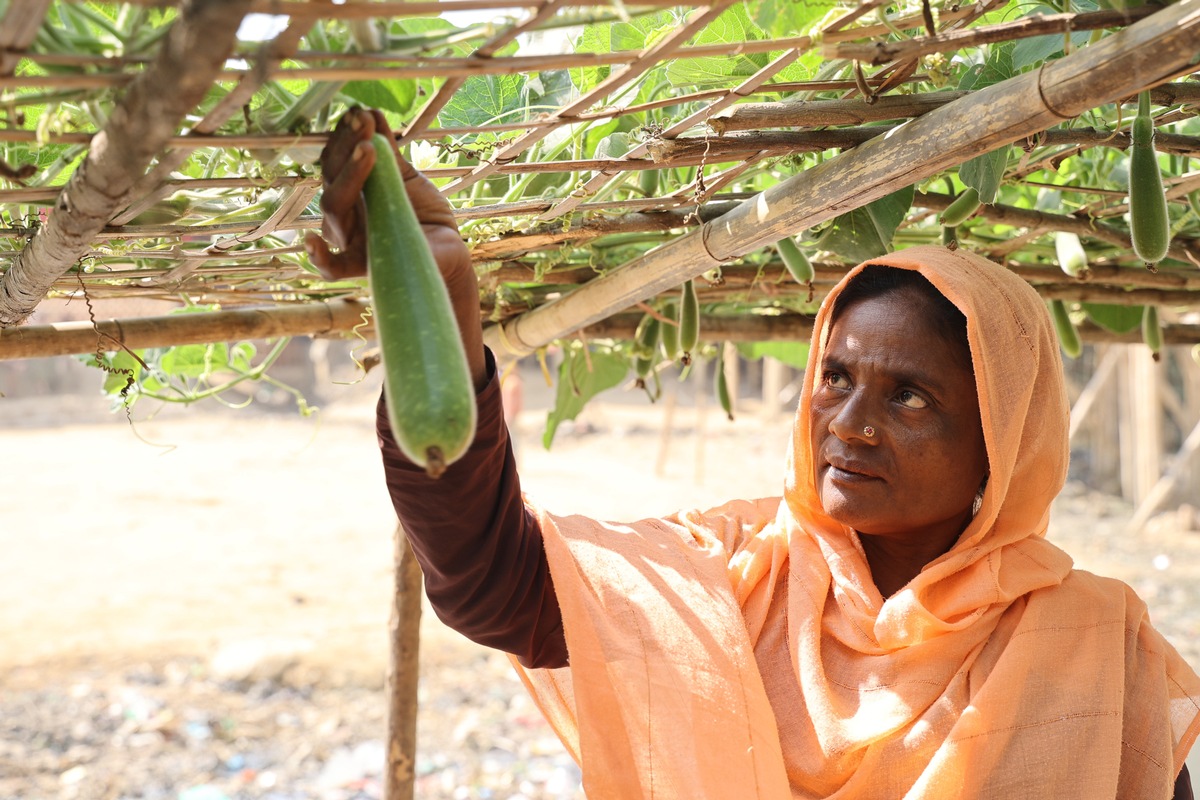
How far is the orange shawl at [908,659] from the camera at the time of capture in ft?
4.86

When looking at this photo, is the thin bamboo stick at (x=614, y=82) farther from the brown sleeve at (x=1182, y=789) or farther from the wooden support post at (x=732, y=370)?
the wooden support post at (x=732, y=370)

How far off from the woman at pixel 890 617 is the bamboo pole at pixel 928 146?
28cm

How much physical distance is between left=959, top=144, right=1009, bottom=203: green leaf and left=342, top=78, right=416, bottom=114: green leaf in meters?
0.70

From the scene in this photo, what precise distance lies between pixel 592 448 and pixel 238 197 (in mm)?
12821

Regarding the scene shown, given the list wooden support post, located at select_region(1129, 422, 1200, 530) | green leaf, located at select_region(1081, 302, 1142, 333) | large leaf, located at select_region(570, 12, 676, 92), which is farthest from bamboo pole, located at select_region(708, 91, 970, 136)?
wooden support post, located at select_region(1129, 422, 1200, 530)

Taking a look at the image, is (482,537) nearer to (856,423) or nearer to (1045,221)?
(856,423)

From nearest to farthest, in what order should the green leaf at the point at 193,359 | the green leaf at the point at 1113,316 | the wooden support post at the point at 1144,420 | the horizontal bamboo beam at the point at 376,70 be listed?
the horizontal bamboo beam at the point at 376,70, the green leaf at the point at 193,359, the green leaf at the point at 1113,316, the wooden support post at the point at 1144,420

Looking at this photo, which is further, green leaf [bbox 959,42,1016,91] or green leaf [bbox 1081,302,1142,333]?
green leaf [bbox 1081,302,1142,333]

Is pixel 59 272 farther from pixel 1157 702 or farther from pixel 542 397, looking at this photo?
pixel 542 397

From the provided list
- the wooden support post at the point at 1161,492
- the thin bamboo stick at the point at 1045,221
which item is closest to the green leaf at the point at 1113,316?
the thin bamboo stick at the point at 1045,221

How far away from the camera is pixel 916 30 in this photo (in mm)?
1182

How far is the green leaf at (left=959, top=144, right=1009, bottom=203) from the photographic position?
4.20 ft

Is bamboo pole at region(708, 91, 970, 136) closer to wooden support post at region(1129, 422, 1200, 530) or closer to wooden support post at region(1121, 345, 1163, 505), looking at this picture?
wooden support post at region(1121, 345, 1163, 505)

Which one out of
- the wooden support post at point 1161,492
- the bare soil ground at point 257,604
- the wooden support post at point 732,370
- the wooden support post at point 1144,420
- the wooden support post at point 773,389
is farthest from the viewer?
the wooden support post at point 773,389
